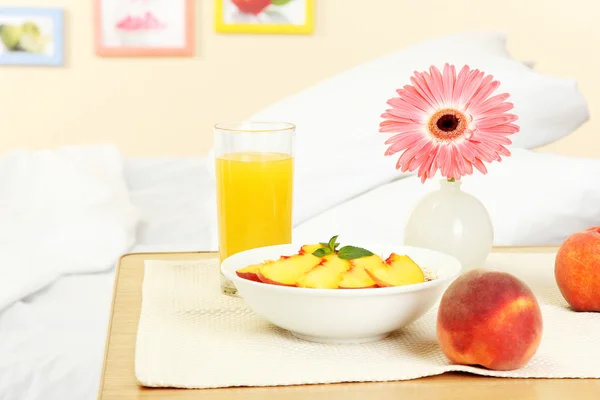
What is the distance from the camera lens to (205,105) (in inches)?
135

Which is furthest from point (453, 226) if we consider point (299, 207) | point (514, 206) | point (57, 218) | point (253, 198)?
point (57, 218)

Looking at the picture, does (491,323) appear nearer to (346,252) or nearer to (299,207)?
(346,252)

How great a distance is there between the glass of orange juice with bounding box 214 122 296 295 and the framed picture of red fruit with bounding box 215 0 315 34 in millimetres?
2421

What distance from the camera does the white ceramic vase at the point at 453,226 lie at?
103 cm

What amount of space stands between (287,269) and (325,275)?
38 millimetres

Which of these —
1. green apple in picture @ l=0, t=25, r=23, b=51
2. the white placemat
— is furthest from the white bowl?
green apple in picture @ l=0, t=25, r=23, b=51

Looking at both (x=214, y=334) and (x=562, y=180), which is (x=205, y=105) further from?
(x=214, y=334)

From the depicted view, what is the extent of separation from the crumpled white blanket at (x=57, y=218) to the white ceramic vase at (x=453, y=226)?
2.45 ft

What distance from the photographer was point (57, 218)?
5.77 feet

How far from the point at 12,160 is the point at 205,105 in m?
1.46

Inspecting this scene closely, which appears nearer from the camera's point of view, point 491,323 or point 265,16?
point 491,323

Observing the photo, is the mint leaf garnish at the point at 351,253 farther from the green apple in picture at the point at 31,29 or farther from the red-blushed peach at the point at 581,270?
the green apple in picture at the point at 31,29

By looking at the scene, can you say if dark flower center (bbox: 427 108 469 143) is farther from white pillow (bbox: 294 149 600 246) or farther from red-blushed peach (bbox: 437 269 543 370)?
white pillow (bbox: 294 149 600 246)

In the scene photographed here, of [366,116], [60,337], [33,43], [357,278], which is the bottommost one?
[60,337]
